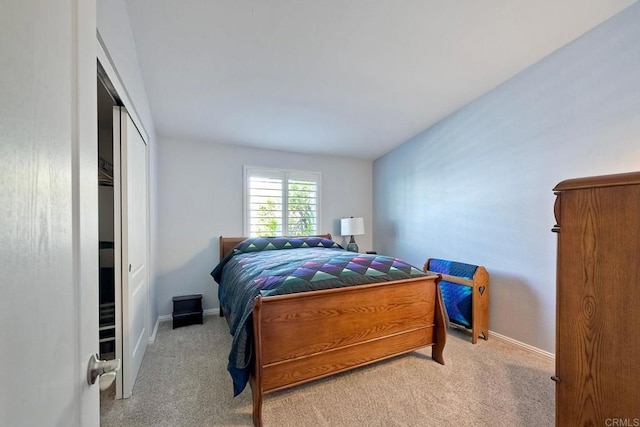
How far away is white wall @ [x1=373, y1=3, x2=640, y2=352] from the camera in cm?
191

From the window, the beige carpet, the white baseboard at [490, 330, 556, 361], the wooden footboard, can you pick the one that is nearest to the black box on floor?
the beige carpet

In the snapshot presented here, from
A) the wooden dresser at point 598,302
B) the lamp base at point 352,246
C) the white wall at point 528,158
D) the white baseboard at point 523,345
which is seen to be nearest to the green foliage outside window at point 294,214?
the lamp base at point 352,246

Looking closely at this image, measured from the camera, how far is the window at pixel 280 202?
3617mm

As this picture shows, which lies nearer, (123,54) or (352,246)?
(123,54)

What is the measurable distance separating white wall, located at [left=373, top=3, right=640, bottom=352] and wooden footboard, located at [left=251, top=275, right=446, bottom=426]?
3.17ft

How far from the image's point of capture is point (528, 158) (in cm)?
240

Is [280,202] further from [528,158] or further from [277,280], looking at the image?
[528,158]

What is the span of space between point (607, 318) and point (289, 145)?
133 inches

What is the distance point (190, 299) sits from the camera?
2.97m

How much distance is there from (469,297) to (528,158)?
1457mm

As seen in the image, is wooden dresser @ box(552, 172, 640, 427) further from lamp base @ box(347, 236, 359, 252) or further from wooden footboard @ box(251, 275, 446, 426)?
lamp base @ box(347, 236, 359, 252)

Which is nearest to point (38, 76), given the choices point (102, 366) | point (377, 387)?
point (102, 366)

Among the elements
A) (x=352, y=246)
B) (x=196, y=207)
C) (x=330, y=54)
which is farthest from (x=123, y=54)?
(x=352, y=246)

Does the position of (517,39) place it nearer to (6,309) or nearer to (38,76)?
(38,76)
